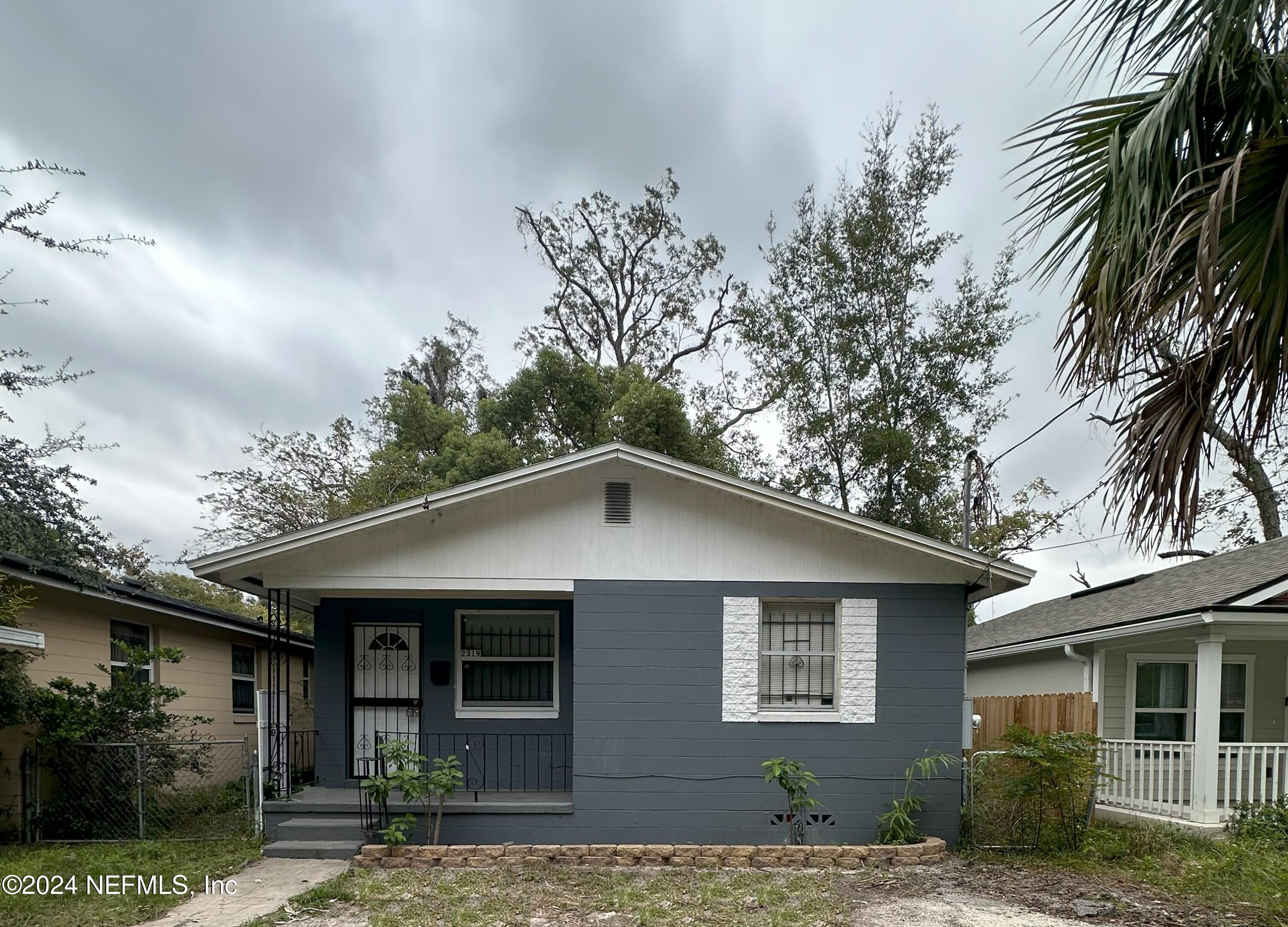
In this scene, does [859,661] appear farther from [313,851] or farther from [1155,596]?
[313,851]

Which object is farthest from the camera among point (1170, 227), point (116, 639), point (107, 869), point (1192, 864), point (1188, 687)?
point (1188, 687)

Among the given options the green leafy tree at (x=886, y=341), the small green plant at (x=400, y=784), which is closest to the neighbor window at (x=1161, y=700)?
the green leafy tree at (x=886, y=341)

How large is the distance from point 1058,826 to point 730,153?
12775mm

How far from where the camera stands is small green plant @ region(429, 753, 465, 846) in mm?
7180

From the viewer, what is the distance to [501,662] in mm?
9344

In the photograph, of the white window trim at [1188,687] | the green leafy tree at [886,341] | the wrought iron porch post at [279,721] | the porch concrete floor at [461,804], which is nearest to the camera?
the porch concrete floor at [461,804]

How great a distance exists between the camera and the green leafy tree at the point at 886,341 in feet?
58.7

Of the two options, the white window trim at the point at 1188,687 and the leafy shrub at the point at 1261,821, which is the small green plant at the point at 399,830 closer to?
the leafy shrub at the point at 1261,821

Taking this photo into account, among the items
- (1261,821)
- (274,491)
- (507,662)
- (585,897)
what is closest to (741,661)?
(585,897)

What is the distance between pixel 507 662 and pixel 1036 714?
694 centimetres

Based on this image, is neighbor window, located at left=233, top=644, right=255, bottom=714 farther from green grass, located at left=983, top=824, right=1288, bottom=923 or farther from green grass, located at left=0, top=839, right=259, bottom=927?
green grass, located at left=983, top=824, right=1288, bottom=923

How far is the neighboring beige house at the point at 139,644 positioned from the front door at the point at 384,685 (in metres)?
1.26

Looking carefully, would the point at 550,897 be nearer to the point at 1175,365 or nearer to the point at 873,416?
the point at 1175,365

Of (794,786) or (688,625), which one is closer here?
(794,786)
